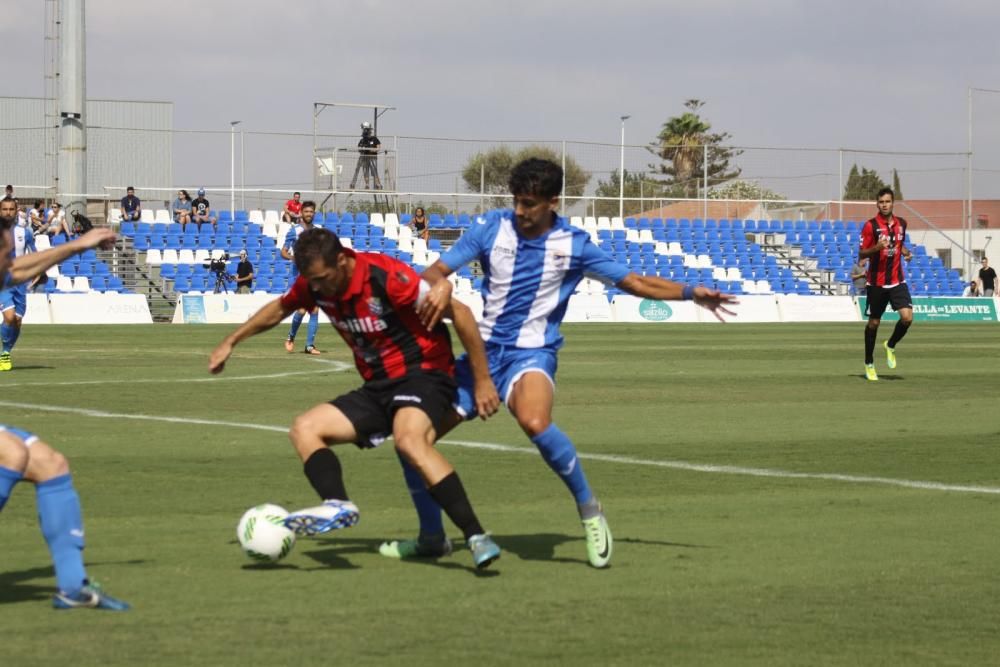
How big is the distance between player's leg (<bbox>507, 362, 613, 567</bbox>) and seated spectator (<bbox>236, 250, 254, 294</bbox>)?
103ft

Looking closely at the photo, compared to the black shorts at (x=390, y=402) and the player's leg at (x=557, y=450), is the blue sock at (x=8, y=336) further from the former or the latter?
the player's leg at (x=557, y=450)

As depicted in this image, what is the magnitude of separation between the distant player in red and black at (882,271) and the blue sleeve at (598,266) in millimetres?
11624

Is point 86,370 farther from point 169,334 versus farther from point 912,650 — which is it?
point 912,650

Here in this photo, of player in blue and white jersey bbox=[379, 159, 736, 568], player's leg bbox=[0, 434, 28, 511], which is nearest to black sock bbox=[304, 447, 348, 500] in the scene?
player in blue and white jersey bbox=[379, 159, 736, 568]

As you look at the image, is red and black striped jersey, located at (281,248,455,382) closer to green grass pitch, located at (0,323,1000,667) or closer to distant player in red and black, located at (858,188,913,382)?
green grass pitch, located at (0,323,1000,667)

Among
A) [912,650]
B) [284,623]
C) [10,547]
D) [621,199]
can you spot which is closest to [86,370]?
[10,547]

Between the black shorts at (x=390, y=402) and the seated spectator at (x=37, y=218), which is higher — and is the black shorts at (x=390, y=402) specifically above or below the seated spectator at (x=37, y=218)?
below

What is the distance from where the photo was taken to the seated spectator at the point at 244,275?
38.1m

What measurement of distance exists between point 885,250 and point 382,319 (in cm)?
1316

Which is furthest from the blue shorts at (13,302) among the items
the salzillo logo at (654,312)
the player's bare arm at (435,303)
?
the salzillo logo at (654,312)

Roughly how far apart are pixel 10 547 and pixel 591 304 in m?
32.7

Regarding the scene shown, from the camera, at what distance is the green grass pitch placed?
548 cm

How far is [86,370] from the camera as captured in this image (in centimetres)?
1892

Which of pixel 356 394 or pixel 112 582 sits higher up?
pixel 356 394
